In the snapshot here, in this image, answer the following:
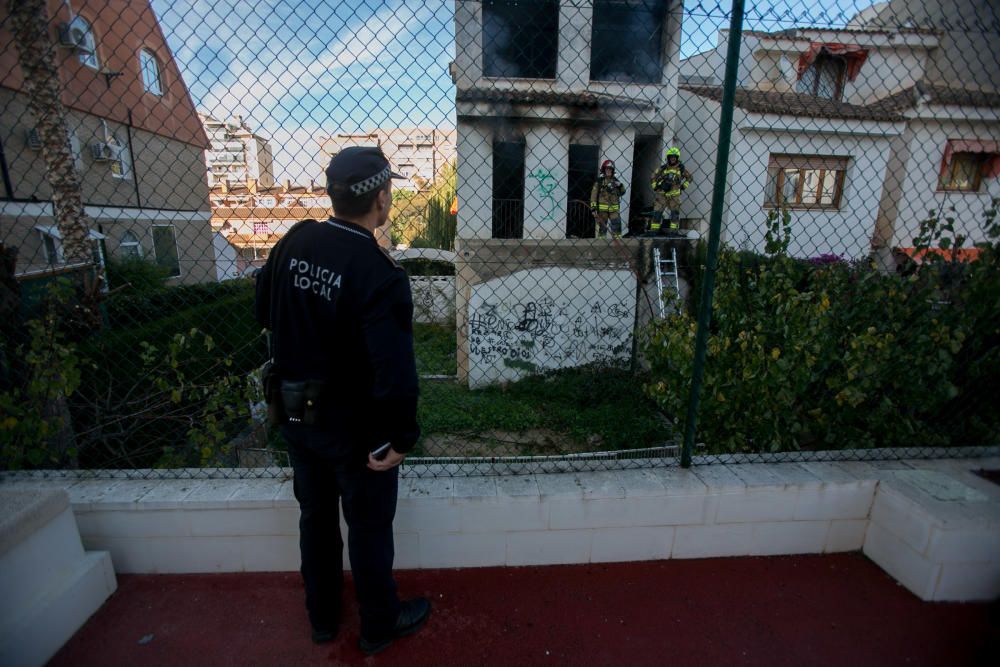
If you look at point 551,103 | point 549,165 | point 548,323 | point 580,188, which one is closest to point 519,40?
point 551,103

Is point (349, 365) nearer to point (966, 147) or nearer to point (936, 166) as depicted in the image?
point (936, 166)

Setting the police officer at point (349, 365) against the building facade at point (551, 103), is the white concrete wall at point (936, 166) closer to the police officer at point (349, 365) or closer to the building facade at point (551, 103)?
the building facade at point (551, 103)

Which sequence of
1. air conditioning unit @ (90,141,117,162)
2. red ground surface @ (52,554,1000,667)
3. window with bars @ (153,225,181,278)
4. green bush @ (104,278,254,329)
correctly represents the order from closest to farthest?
red ground surface @ (52,554,1000,667) → green bush @ (104,278,254,329) → air conditioning unit @ (90,141,117,162) → window with bars @ (153,225,181,278)

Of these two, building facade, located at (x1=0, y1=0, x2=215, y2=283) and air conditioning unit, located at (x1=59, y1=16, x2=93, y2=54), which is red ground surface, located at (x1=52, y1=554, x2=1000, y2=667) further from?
air conditioning unit, located at (x1=59, y1=16, x2=93, y2=54)

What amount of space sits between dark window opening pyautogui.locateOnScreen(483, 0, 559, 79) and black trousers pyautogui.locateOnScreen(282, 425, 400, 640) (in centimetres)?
944

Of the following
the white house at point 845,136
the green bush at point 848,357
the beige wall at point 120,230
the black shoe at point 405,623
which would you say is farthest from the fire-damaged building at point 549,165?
the black shoe at point 405,623

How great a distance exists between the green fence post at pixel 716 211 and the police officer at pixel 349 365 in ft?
4.28

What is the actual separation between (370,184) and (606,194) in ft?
28.7

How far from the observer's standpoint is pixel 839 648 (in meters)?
1.77

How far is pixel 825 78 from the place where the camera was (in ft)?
45.9

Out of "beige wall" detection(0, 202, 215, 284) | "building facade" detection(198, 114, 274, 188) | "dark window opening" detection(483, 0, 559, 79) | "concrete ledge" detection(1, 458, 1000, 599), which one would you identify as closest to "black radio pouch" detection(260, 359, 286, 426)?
"concrete ledge" detection(1, 458, 1000, 599)

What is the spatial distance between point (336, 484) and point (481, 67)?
9652 mm

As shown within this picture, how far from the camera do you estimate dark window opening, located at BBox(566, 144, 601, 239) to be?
10266 mm

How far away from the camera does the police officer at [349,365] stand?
146cm
